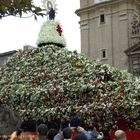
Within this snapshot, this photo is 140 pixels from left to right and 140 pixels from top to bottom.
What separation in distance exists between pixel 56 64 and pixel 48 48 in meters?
1.30

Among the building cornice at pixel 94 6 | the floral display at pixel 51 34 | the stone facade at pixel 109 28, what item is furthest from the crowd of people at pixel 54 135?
the building cornice at pixel 94 6

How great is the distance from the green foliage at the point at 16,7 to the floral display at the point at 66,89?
1234cm

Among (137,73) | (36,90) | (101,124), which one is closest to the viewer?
(101,124)

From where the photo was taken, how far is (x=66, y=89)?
19.6 metres

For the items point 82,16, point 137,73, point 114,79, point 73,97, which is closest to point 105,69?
point 114,79

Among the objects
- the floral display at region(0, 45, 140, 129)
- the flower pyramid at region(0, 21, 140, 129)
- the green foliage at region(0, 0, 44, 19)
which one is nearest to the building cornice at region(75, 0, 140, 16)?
the flower pyramid at region(0, 21, 140, 129)

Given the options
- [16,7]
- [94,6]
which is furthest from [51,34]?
[94,6]

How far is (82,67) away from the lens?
2070cm

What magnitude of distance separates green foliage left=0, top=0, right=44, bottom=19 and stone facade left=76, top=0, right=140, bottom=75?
1579 inches

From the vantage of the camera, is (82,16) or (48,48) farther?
(82,16)

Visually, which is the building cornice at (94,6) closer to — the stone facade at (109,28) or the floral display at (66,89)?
the stone facade at (109,28)

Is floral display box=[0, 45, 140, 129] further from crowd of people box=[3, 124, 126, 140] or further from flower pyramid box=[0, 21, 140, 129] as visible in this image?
crowd of people box=[3, 124, 126, 140]

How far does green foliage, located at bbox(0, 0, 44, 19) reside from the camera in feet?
20.3

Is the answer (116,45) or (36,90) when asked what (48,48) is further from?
(116,45)
